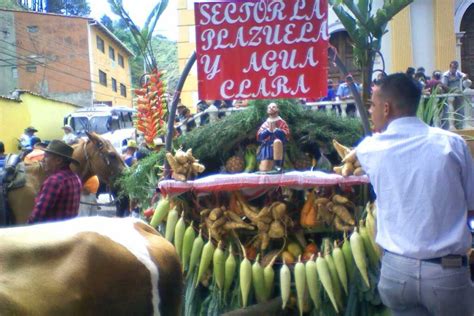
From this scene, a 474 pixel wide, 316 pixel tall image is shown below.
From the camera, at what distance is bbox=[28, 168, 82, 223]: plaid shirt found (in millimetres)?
5512

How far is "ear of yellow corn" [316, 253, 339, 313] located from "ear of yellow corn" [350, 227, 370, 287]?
23 cm

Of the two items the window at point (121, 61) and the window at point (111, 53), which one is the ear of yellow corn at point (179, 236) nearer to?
the window at point (111, 53)

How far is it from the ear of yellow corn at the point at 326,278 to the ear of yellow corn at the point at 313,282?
0.19ft

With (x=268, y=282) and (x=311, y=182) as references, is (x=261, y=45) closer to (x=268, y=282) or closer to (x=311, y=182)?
Answer: (x=311, y=182)

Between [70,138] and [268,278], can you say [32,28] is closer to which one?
[70,138]

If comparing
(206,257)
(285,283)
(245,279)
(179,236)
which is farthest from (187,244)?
(285,283)

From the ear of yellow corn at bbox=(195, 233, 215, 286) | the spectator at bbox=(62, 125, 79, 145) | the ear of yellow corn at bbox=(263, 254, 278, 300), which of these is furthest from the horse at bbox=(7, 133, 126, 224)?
the ear of yellow corn at bbox=(263, 254, 278, 300)

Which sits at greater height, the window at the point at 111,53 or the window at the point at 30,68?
the window at the point at 111,53

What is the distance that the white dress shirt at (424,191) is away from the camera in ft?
11.0

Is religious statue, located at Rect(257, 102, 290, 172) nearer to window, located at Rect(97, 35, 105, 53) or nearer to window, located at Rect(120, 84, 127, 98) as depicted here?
window, located at Rect(97, 35, 105, 53)

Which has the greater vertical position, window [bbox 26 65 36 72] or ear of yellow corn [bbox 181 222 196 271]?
window [bbox 26 65 36 72]

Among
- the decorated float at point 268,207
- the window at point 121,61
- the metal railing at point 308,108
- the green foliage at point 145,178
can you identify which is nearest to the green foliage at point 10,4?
the window at point 121,61

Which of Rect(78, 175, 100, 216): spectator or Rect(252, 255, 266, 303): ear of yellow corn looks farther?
Rect(78, 175, 100, 216): spectator

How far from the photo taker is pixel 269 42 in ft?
19.1
